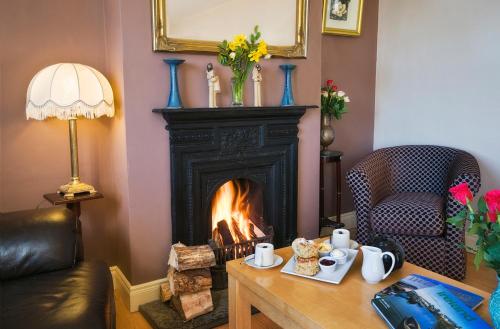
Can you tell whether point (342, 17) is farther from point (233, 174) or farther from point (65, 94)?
point (65, 94)

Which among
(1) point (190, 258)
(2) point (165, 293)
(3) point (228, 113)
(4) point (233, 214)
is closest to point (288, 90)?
(3) point (228, 113)

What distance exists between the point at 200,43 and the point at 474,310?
6.10ft

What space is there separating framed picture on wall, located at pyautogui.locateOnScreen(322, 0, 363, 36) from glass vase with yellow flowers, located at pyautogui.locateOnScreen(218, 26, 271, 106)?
3.38 ft

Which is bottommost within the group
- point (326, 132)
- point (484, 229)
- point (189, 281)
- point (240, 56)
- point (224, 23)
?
point (189, 281)

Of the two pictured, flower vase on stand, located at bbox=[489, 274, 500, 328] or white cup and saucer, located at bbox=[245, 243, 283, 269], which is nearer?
flower vase on stand, located at bbox=[489, 274, 500, 328]

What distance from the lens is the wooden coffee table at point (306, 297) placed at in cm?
147

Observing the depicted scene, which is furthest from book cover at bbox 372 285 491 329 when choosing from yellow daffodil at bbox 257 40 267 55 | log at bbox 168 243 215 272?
A: yellow daffodil at bbox 257 40 267 55

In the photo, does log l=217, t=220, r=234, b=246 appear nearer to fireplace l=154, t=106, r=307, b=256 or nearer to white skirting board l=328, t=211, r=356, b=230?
fireplace l=154, t=106, r=307, b=256

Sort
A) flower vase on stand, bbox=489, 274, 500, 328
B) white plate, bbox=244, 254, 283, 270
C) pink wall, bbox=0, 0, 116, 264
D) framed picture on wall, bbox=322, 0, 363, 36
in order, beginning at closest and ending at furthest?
flower vase on stand, bbox=489, 274, 500, 328
white plate, bbox=244, 254, 283, 270
pink wall, bbox=0, 0, 116, 264
framed picture on wall, bbox=322, 0, 363, 36

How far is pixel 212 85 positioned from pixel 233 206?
2.78 ft

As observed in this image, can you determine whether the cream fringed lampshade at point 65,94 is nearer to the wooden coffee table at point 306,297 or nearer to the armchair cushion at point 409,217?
the wooden coffee table at point 306,297

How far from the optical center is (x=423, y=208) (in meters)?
2.74

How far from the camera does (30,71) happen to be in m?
2.44

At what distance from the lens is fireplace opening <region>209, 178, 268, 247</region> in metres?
2.83
